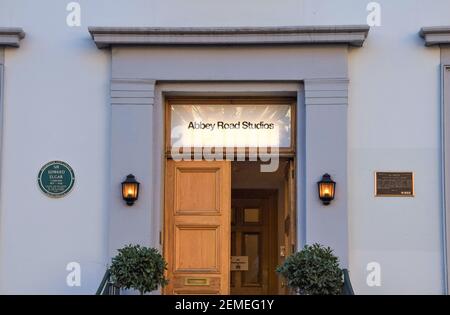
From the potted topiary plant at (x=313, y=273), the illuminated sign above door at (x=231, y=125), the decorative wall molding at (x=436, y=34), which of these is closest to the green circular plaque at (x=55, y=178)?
the illuminated sign above door at (x=231, y=125)

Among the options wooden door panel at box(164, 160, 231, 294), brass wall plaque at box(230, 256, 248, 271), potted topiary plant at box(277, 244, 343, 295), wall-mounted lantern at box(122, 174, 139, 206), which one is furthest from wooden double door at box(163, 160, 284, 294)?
brass wall plaque at box(230, 256, 248, 271)

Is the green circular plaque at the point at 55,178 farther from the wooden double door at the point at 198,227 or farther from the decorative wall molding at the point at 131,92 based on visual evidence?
the wooden double door at the point at 198,227

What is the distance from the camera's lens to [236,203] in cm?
1405

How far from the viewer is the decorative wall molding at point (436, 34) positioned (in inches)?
468

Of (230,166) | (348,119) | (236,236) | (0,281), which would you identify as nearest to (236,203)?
(236,236)

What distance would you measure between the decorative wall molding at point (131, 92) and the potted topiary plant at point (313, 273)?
8.54 feet

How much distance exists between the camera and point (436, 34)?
470 inches

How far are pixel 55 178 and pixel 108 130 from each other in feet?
2.75

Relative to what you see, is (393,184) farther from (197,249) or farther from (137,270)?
(137,270)

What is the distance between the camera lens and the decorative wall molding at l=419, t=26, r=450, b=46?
11898 mm

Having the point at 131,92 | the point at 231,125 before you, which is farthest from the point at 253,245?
the point at 131,92

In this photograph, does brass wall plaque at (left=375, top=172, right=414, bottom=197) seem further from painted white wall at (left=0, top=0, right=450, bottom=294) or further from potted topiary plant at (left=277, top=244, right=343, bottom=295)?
potted topiary plant at (left=277, top=244, right=343, bottom=295)

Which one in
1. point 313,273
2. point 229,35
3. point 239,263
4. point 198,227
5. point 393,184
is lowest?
point 313,273
